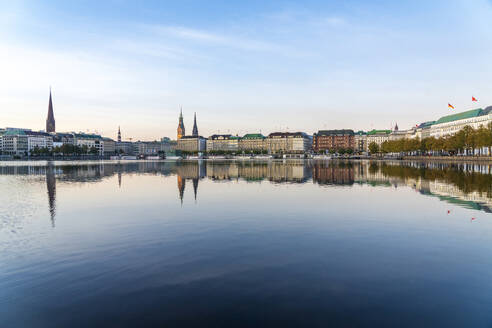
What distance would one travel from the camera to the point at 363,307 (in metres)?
7.71

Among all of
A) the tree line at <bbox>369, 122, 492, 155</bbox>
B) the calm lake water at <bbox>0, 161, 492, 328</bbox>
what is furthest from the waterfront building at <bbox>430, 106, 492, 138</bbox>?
the calm lake water at <bbox>0, 161, 492, 328</bbox>

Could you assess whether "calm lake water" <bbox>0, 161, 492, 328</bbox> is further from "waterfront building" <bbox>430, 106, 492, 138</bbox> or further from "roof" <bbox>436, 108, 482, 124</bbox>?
"roof" <bbox>436, 108, 482, 124</bbox>

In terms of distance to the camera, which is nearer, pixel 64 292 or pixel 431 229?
pixel 64 292

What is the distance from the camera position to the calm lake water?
7484 mm

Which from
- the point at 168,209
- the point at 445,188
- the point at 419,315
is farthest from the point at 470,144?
the point at 419,315

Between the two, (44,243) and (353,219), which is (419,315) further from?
(44,243)

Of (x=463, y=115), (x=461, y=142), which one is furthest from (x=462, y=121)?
(x=461, y=142)

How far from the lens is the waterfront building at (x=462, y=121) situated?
130 m

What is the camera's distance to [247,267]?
33.7 feet

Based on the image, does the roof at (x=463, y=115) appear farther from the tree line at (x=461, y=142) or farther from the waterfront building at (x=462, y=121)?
the tree line at (x=461, y=142)

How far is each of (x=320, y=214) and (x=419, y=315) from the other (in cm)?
1160

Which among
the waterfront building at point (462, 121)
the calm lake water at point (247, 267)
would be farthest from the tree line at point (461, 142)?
the calm lake water at point (247, 267)

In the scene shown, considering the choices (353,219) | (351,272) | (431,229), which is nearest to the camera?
(351,272)

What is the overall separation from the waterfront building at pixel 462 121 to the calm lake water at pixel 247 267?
121214mm
